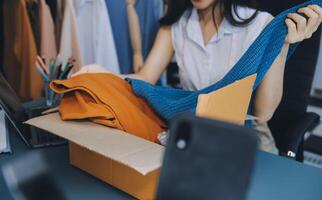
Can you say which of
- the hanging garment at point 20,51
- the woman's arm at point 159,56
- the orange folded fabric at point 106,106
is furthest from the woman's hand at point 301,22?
the hanging garment at point 20,51

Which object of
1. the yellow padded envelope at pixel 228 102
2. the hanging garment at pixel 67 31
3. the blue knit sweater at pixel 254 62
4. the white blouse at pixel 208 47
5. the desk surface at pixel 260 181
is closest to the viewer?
the yellow padded envelope at pixel 228 102

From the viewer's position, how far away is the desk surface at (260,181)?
56 centimetres

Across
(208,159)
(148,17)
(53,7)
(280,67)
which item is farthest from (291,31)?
(53,7)

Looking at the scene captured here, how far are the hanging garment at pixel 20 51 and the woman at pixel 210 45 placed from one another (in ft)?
0.95

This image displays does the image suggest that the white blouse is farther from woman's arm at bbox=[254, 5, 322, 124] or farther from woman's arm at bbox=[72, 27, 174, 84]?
woman's arm at bbox=[254, 5, 322, 124]

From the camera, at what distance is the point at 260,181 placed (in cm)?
61

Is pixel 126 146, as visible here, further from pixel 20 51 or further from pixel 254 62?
pixel 20 51

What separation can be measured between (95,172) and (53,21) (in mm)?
753

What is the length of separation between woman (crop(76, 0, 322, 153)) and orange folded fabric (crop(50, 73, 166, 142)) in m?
0.22

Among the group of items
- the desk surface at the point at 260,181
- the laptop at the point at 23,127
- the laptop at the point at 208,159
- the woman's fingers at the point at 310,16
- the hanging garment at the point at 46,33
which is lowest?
the desk surface at the point at 260,181

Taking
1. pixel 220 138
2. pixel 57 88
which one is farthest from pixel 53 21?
pixel 220 138

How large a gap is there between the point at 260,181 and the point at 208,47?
61 centimetres

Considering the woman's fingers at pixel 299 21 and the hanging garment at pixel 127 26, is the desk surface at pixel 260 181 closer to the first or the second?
the woman's fingers at pixel 299 21

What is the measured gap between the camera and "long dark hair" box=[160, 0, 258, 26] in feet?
3.43
